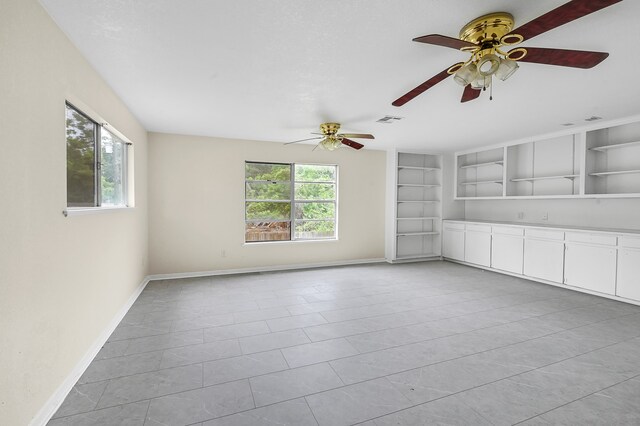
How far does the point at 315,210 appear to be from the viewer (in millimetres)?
6016

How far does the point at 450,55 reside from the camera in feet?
7.45

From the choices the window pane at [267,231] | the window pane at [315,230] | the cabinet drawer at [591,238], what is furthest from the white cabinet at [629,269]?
the window pane at [267,231]

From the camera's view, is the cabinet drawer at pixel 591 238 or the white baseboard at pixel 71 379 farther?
the cabinet drawer at pixel 591 238

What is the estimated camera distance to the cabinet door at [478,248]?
18.4ft

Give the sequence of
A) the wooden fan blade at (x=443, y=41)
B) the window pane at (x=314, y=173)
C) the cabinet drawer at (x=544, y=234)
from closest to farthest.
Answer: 1. the wooden fan blade at (x=443, y=41)
2. the cabinet drawer at (x=544, y=234)
3. the window pane at (x=314, y=173)

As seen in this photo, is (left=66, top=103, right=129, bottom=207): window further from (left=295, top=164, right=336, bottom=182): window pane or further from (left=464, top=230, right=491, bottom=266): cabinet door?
(left=464, top=230, right=491, bottom=266): cabinet door

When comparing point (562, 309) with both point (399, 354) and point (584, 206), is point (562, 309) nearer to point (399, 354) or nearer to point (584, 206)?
point (584, 206)

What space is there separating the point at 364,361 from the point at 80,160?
2.86 metres

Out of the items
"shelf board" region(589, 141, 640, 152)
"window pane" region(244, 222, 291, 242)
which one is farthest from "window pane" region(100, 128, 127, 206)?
"shelf board" region(589, 141, 640, 152)

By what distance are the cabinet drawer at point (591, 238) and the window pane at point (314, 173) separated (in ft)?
13.0

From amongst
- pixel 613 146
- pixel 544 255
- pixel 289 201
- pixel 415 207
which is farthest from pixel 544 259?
pixel 289 201

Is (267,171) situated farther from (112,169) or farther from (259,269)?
(112,169)

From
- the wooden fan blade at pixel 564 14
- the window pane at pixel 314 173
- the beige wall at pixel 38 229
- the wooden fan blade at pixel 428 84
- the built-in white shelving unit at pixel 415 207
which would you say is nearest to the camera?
the wooden fan blade at pixel 564 14

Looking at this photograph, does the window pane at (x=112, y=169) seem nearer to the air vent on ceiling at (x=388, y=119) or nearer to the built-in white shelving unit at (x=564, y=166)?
the air vent on ceiling at (x=388, y=119)
